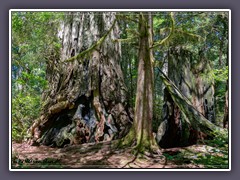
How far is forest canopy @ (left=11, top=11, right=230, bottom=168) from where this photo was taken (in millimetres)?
3268

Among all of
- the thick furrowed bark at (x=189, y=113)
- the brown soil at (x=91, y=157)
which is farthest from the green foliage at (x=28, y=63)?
the thick furrowed bark at (x=189, y=113)

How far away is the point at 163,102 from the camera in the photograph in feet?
11.1

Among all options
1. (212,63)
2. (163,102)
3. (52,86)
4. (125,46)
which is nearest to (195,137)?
(163,102)

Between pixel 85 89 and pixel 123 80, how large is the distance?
1.59 feet

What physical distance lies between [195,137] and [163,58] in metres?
0.99

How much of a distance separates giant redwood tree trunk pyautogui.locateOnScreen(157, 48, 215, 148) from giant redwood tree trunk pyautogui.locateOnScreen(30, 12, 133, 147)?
457mm

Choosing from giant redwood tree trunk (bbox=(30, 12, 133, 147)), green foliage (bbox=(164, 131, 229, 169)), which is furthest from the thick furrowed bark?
giant redwood tree trunk (bbox=(30, 12, 133, 147))

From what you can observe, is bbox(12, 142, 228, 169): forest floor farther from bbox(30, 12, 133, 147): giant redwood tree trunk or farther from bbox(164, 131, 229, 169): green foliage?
bbox(30, 12, 133, 147): giant redwood tree trunk

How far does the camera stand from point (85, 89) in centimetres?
360

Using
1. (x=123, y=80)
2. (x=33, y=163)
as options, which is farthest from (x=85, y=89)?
(x=33, y=163)

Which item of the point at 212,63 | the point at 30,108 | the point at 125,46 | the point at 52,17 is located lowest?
the point at 30,108

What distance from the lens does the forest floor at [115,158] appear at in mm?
3221

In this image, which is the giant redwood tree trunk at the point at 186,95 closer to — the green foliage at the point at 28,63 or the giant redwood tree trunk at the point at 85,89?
the giant redwood tree trunk at the point at 85,89

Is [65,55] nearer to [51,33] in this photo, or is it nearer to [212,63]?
[51,33]
